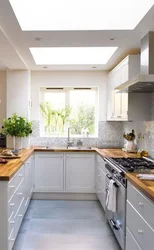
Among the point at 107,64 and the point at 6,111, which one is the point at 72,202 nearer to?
the point at 6,111

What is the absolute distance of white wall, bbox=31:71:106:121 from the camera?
4.79 m

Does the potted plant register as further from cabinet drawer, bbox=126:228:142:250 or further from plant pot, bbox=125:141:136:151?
cabinet drawer, bbox=126:228:142:250

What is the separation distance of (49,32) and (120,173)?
5.59ft

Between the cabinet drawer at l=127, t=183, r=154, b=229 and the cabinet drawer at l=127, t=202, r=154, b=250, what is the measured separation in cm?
5

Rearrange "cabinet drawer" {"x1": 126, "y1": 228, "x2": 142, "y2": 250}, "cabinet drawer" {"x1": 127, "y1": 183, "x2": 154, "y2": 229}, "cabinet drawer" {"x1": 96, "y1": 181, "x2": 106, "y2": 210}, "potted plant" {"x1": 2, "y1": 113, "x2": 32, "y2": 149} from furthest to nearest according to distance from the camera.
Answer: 1. "potted plant" {"x1": 2, "y1": 113, "x2": 32, "y2": 149}
2. "cabinet drawer" {"x1": 96, "y1": 181, "x2": 106, "y2": 210}
3. "cabinet drawer" {"x1": 126, "y1": 228, "x2": 142, "y2": 250}
4. "cabinet drawer" {"x1": 127, "y1": 183, "x2": 154, "y2": 229}

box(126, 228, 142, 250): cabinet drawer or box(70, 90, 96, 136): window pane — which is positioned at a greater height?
box(70, 90, 96, 136): window pane

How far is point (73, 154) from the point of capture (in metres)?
4.30

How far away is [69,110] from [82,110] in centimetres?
27

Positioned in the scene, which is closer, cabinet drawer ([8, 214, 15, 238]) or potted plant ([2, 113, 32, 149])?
cabinet drawer ([8, 214, 15, 238])

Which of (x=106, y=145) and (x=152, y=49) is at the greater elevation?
(x=152, y=49)

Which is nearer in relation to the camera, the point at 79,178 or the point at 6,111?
the point at 79,178

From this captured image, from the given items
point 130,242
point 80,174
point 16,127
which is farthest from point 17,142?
point 130,242

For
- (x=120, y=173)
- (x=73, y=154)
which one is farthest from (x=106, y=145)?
(x=120, y=173)

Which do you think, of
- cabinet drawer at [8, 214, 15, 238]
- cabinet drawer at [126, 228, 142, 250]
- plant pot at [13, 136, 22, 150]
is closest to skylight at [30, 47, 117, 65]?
plant pot at [13, 136, 22, 150]
